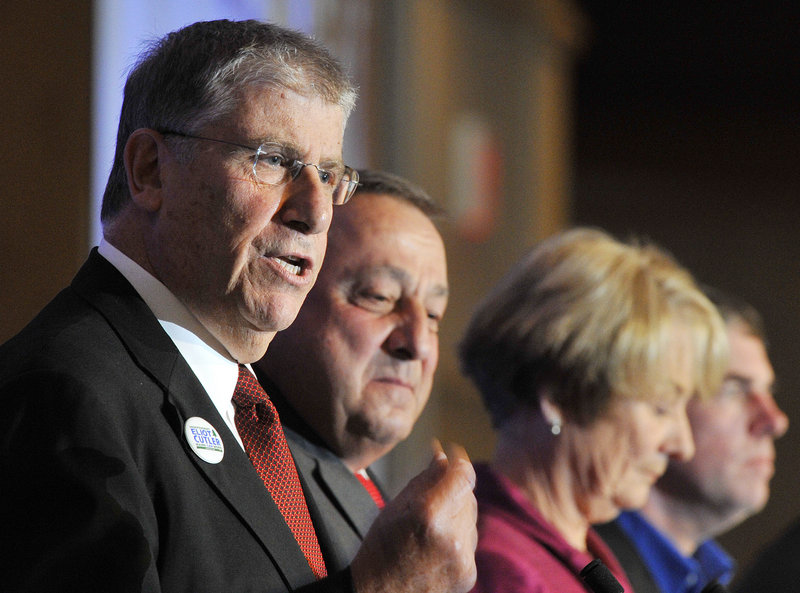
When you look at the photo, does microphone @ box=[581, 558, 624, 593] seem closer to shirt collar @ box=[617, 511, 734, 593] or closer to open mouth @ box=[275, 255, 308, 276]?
open mouth @ box=[275, 255, 308, 276]

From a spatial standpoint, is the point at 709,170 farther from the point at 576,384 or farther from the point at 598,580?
the point at 598,580

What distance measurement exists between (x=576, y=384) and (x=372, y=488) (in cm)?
58

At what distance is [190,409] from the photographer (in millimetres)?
1385

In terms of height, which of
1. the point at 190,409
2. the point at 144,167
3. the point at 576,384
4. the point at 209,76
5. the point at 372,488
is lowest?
the point at 372,488

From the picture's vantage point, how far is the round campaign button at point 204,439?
1.35 metres

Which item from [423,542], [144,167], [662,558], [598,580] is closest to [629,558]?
[662,558]

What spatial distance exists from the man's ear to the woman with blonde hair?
110 cm

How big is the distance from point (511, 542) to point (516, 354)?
1.65 ft

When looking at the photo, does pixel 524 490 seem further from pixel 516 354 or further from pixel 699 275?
pixel 699 275

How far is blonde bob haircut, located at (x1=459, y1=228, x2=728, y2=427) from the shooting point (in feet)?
8.01

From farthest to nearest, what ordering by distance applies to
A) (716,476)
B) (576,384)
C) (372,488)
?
(716,476) → (576,384) → (372,488)

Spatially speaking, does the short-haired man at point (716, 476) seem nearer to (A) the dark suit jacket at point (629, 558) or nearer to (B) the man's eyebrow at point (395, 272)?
(A) the dark suit jacket at point (629, 558)

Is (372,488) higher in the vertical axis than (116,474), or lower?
lower

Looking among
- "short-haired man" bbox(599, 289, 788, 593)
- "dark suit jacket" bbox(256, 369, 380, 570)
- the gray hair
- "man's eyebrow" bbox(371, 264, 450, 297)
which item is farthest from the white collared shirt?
"short-haired man" bbox(599, 289, 788, 593)
